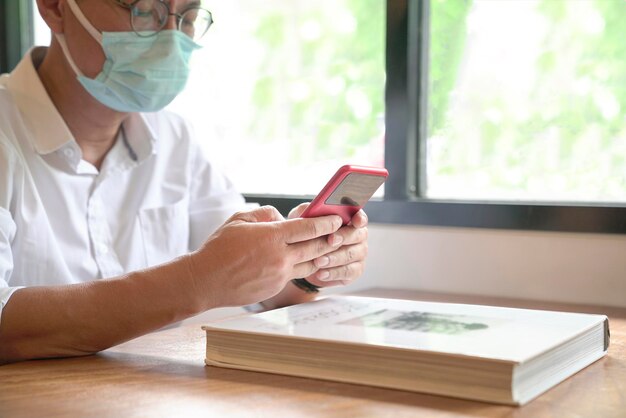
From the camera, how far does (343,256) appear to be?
121 centimetres

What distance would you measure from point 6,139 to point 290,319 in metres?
0.60

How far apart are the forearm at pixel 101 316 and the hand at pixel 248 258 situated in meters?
0.02

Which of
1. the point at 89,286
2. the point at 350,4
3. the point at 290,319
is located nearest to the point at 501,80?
the point at 350,4

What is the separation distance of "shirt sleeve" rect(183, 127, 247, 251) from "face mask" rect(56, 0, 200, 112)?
10.2 inches

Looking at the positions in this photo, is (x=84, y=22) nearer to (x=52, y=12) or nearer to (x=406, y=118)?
(x=52, y=12)

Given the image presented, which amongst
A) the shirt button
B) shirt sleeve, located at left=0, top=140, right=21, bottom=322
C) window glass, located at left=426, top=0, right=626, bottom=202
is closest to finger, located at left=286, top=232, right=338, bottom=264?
shirt sleeve, located at left=0, top=140, right=21, bottom=322

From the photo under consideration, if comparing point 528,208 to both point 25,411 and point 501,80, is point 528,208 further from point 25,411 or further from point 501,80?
point 25,411

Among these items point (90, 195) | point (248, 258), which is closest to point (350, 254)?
point (248, 258)

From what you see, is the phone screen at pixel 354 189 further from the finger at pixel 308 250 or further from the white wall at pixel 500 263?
the white wall at pixel 500 263

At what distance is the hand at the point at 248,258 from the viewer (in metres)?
0.99

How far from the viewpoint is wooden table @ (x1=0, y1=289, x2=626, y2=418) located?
29.4 inches

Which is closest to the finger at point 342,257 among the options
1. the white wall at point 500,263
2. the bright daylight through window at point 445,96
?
the white wall at point 500,263

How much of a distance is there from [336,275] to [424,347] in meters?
0.46

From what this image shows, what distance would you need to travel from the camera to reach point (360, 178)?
1052mm
